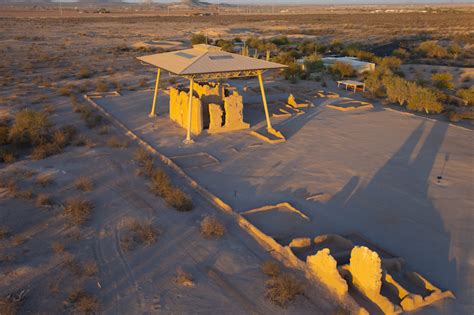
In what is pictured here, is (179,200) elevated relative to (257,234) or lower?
elevated

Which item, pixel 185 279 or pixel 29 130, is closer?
pixel 185 279

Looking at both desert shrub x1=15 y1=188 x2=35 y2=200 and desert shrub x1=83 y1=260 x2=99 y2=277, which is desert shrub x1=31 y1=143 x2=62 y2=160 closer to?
desert shrub x1=15 y1=188 x2=35 y2=200

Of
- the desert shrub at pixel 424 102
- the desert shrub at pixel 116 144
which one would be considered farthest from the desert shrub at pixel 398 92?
the desert shrub at pixel 116 144

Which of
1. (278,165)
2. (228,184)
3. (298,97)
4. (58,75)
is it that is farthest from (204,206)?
(58,75)

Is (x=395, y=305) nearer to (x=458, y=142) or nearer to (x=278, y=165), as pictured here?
(x=278, y=165)

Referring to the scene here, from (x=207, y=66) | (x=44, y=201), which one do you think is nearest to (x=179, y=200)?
(x=44, y=201)

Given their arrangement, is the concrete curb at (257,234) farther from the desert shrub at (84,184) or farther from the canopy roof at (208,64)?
the canopy roof at (208,64)

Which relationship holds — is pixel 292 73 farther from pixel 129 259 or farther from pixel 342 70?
pixel 129 259
